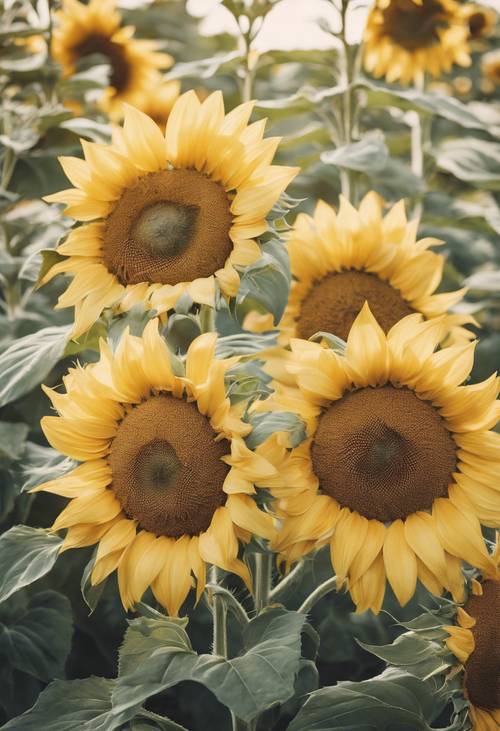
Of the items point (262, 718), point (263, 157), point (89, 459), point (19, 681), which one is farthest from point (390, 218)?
point (19, 681)

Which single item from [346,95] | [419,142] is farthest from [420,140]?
[346,95]

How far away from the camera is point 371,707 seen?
3.68 feet

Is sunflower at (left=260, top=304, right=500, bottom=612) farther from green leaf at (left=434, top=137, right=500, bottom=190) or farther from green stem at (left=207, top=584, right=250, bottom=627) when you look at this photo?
green leaf at (left=434, top=137, right=500, bottom=190)

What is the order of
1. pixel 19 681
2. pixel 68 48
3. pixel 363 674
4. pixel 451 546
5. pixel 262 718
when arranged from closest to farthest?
pixel 451 546 < pixel 262 718 < pixel 19 681 < pixel 363 674 < pixel 68 48

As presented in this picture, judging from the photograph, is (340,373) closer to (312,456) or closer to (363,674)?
(312,456)

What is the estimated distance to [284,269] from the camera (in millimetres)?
1095

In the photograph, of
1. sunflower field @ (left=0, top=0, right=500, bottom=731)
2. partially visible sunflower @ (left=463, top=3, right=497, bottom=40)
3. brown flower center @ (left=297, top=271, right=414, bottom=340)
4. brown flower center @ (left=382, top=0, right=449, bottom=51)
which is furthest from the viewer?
partially visible sunflower @ (left=463, top=3, right=497, bottom=40)

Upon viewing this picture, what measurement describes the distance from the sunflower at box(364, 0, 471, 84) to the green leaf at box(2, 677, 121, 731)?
58.8 inches

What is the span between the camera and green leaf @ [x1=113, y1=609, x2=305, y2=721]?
95 cm

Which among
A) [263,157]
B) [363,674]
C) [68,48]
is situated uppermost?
[263,157]

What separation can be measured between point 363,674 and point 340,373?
0.82m

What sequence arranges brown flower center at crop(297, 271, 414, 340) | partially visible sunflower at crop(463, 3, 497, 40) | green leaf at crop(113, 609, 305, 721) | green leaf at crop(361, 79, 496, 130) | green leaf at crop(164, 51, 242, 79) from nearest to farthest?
green leaf at crop(113, 609, 305, 721)
brown flower center at crop(297, 271, 414, 340)
green leaf at crop(361, 79, 496, 130)
green leaf at crop(164, 51, 242, 79)
partially visible sunflower at crop(463, 3, 497, 40)

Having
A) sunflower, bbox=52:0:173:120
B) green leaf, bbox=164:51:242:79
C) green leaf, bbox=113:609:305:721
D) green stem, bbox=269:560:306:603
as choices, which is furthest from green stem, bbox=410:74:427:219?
green leaf, bbox=113:609:305:721

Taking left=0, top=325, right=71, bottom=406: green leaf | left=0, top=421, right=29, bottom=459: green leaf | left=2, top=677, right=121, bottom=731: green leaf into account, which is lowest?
left=2, top=677, right=121, bottom=731: green leaf
